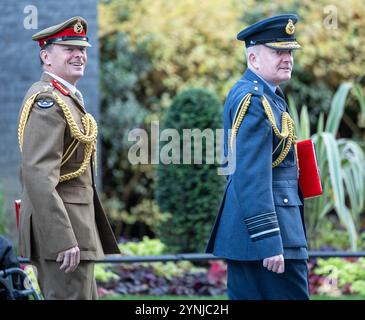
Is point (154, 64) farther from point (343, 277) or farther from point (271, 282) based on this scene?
point (271, 282)

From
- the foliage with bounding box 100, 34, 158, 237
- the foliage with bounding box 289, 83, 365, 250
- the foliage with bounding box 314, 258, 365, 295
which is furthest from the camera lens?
the foliage with bounding box 100, 34, 158, 237

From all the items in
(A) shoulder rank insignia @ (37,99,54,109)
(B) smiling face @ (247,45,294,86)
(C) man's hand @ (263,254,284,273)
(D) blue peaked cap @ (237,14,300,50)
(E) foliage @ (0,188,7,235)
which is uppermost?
(D) blue peaked cap @ (237,14,300,50)

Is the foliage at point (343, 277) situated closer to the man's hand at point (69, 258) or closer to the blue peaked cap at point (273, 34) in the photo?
the blue peaked cap at point (273, 34)

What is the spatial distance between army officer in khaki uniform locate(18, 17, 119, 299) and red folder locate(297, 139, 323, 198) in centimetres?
93

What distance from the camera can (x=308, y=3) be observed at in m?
10.4

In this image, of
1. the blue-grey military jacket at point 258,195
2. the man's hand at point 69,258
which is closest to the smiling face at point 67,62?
the blue-grey military jacket at point 258,195

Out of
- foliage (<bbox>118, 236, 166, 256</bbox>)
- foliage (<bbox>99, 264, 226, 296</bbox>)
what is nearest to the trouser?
foliage (<bbox>99, 264, 226, 296</bbox>)

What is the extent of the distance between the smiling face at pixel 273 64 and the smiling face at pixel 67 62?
0.81 m

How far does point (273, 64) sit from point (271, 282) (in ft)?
3.17

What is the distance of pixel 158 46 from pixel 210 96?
2.32 metres

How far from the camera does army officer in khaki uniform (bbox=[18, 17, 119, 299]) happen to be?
409 centimetres

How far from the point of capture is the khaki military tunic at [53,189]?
4.08 metres

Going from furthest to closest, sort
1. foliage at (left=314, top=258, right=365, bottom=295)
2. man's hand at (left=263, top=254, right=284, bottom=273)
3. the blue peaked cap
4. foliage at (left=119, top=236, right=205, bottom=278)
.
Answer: foliage at (left=119, top=236, right=205, bottom=278) < foliage at (left=314, top=258, right=365, bottom=295) < the blue peaked cap < man's hand at (left=263, top=254, right=284, bottom=273)

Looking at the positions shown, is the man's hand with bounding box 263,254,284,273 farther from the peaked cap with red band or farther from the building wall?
the building wall
